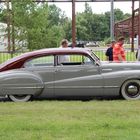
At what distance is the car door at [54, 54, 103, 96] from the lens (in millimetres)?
11945

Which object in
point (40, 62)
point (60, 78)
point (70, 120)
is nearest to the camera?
point (70, 120)

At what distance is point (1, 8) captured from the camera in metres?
27.4

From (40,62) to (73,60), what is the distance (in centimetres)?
90

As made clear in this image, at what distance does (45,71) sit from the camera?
12.0m

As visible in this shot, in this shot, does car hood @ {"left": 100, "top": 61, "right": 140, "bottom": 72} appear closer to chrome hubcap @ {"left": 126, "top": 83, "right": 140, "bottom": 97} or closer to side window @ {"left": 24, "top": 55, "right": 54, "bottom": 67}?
chrome hubcap @ {"left": 126, "top": 83, "right": 140, "bottom": 97}

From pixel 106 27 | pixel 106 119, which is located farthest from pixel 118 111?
pixel 106 27

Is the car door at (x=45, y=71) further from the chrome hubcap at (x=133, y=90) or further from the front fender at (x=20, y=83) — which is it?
the chrome hubcap at (x=133, y=90)

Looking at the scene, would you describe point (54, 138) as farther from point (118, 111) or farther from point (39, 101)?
point (39, 101)

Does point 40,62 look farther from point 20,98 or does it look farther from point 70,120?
point 70,120

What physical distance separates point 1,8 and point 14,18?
227cm

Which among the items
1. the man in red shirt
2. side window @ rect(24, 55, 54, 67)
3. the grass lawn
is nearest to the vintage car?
side window @ rect(24, 55, 54, 67)

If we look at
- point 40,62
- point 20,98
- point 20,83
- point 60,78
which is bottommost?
point 20,98

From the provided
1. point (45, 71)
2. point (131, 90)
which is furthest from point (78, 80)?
point (131, 90)

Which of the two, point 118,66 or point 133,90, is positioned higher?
point 118,66
